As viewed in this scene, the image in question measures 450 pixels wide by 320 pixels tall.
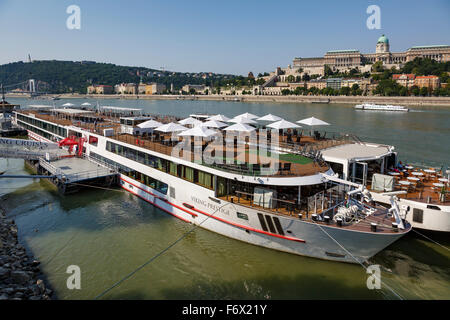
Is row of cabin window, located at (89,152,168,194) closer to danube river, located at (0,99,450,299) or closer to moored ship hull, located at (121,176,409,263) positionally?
danube river, located at (0,99,450,299)

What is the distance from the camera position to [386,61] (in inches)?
7451

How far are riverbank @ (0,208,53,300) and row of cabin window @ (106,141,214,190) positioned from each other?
7.01 m

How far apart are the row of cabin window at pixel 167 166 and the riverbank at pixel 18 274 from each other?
276 inches

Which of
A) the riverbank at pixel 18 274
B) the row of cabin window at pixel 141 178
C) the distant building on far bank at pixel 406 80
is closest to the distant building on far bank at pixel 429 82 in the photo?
the distant building on far bank at pixel 406 80

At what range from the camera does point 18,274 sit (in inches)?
430

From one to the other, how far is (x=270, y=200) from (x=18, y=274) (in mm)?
9318

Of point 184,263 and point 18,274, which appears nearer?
point 18,274

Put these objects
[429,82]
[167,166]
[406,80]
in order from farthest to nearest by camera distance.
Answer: [406,80], [429,82], [167,166]

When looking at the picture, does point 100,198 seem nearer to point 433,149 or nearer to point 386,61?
point 433,149

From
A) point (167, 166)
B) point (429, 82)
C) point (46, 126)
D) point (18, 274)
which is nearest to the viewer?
point (18, 274)

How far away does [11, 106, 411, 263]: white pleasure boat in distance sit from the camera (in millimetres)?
11469

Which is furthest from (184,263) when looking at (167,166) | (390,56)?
(390,56)

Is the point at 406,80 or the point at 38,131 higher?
the point at 406,80

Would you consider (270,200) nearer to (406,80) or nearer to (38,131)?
(38,131)
